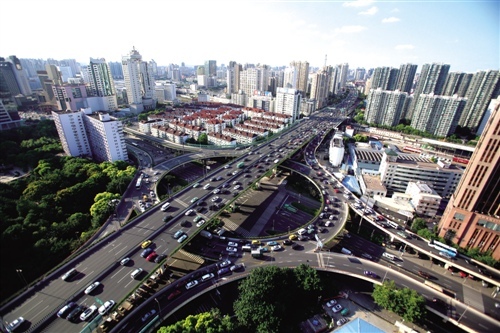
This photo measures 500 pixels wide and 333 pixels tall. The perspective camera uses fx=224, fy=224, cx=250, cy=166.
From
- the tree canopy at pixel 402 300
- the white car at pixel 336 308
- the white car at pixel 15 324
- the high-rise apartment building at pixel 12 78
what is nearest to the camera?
the white car at pixel 15 324

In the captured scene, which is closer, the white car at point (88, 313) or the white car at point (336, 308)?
the white car at point (88, 313)

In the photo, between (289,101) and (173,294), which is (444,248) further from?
(289,101)

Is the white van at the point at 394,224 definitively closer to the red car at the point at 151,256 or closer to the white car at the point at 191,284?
the white car at the point at 191,284

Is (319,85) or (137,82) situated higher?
→ (137,82)

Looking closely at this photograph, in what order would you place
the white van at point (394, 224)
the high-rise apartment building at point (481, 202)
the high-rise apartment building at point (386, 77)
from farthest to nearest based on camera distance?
the high-rise apartment building at point (386, 77) → the white van at point (394, 224) → the high-rise apartment building at point (481, 202)

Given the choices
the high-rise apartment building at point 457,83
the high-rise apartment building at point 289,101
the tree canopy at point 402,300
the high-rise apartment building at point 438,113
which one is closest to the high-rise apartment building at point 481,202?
the tree canopy at point 402,300

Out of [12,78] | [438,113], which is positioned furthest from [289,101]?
[12,78]

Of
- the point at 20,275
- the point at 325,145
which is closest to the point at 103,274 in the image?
the point at 20,275

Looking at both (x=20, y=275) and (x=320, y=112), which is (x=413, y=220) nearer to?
(x=20, y=275)
